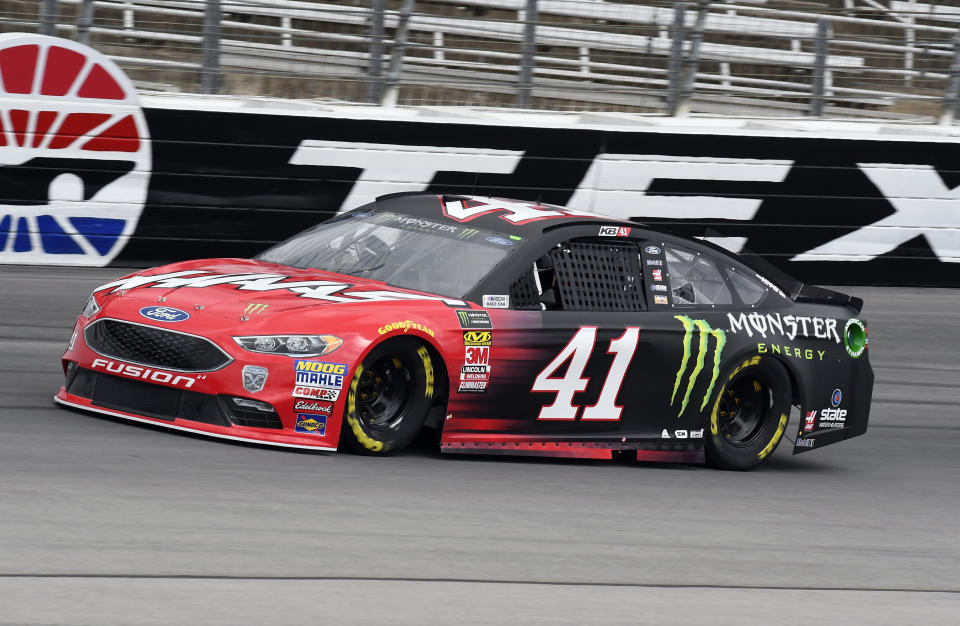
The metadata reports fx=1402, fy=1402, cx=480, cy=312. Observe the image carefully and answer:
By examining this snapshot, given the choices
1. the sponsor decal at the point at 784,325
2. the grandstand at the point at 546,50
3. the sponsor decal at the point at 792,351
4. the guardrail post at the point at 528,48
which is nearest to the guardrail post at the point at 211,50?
the grandstand at the point at 546,50

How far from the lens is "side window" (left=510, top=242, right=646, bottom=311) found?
702cm

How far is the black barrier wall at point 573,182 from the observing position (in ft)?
37.6

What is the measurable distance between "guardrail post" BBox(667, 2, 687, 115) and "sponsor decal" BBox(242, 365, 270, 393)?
331 inches

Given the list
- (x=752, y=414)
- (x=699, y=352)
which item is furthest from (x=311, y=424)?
(x=752, y=414)

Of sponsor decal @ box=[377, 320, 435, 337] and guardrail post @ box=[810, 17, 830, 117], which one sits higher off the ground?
guardrail post @ box=[810, 17, 830, 117]

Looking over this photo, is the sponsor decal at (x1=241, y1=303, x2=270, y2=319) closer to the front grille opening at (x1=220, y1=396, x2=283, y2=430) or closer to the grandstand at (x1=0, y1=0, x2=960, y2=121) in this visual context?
the front grille opening at (x1=220, y1=396, x2=283, y2=430)

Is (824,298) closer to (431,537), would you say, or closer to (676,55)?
(431,537)

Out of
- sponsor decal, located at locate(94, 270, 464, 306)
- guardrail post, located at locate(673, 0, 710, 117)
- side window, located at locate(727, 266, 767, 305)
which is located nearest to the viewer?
sponsor decal, located at locate(94, 270, 464, 306)

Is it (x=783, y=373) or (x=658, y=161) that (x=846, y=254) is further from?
(x=783, y=373)

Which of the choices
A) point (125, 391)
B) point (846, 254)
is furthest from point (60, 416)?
point (846, 254)

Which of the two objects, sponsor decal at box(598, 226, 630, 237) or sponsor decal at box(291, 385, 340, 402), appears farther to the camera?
sponsor decal at box(598, 226, 630, 237)

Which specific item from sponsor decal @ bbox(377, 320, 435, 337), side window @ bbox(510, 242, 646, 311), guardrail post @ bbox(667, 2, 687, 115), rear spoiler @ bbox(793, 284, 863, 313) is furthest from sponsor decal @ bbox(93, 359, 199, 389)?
guardrail post @ bbox(667, 2, 687, 115)

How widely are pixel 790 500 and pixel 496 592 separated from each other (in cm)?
271

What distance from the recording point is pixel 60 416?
22.4ft
